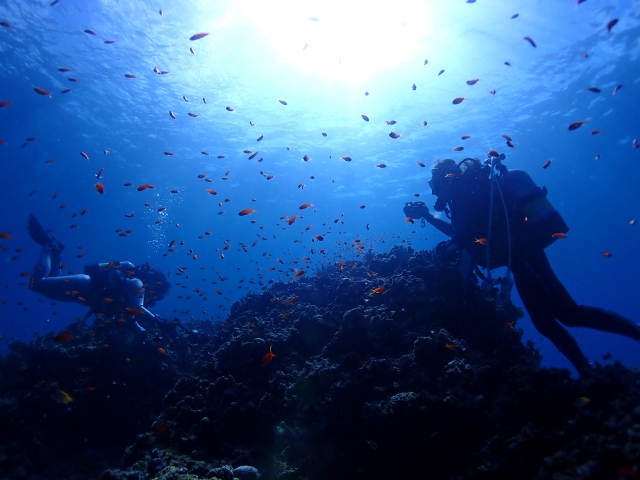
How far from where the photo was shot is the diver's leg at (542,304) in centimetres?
544

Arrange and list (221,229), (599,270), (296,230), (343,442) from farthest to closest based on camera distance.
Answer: (599,270), (296,230), (221,229), (343,442)

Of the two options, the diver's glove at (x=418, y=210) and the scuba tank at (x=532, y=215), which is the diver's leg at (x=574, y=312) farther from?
the diver's glove at (x=418, y=210)

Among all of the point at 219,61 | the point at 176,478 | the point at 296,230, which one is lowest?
the point at 176,478

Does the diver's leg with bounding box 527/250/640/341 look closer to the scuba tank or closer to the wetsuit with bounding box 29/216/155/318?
the scuba tank

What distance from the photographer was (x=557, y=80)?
20922mm

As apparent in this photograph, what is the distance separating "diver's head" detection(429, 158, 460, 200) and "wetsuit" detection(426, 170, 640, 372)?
0.18 meters

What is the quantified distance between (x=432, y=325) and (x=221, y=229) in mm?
67800

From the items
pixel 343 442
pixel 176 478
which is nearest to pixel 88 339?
pixel 176 478

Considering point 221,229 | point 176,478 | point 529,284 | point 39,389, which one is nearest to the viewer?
point 176,478

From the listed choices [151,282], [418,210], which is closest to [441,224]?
[418,210]

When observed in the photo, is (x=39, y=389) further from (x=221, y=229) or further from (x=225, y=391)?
(x=221, y=229)

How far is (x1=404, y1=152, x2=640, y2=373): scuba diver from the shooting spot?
17.8ft

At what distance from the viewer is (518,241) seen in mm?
6066

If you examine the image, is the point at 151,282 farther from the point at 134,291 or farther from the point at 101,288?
the point at 134,291
